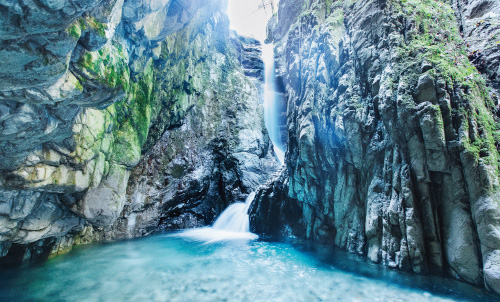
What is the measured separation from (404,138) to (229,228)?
43.0 feet

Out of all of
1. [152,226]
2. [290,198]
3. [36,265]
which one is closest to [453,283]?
[290,198]

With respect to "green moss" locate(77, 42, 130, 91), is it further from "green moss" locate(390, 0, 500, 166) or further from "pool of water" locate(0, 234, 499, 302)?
"green moss" locate(390, 0, 500, 166)

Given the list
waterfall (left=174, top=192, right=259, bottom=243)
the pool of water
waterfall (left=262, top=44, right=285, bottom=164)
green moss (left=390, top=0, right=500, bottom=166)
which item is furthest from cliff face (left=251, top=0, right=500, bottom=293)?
waterfall (left=262, top=44, right=285, bottom=164)

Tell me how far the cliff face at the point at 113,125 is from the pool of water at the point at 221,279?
159 centimetres

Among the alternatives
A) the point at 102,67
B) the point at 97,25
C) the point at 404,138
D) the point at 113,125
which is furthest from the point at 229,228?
the point at 97,25

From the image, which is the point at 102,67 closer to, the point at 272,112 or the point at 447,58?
the point at 447,58

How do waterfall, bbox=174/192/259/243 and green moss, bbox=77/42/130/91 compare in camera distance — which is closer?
green moss, bbox=77/42/130/91

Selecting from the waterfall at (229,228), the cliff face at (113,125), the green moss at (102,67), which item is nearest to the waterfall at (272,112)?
the cliff face at (113,125)

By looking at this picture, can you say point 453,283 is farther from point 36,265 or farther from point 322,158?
point 36,265

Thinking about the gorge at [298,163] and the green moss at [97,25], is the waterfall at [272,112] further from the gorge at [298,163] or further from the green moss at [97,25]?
the green moss at [97,25]

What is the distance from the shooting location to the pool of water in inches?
267

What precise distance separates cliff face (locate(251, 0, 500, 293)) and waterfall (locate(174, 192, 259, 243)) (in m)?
3.78

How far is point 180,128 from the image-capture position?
20719 millimetres

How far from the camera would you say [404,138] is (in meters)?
8.73
